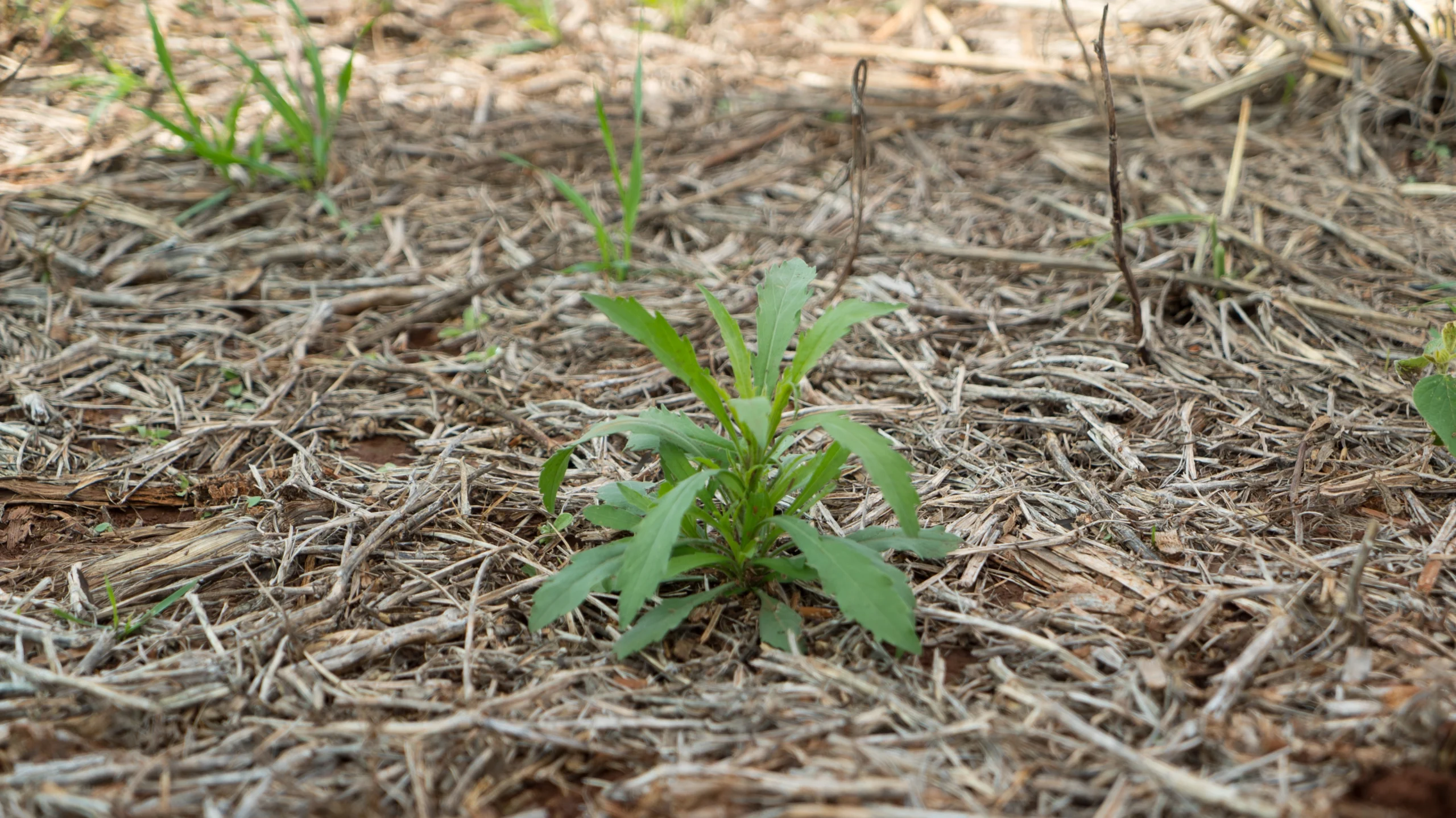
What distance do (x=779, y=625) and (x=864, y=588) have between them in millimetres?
209

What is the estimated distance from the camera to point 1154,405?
7.63 feet

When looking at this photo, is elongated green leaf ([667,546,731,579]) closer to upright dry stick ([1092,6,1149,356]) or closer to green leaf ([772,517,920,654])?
green leaf ([772,517,920,654])

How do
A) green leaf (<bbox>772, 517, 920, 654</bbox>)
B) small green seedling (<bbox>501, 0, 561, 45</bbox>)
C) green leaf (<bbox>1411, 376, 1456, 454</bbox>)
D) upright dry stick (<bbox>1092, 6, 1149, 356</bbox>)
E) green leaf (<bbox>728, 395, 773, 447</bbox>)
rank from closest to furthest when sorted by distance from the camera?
1. green leaf (<bbox>728, 395, 773, 447</bbox>)
2. green leaf (<bbox>772, 517, 920, 654</bbox>)
3. green leaf (<bbox>1411, 376, 1456, 454</bbox>)
4. upright dry stick (<bbox>1092, 6, 1149, 356</bbox>)
5. small green seedling (<bbox>501, 0, 561, 45</bbox>)

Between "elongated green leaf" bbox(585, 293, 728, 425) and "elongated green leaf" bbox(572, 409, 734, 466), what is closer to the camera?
"elongated green leaf" bbox(585, 293, 728, 425)

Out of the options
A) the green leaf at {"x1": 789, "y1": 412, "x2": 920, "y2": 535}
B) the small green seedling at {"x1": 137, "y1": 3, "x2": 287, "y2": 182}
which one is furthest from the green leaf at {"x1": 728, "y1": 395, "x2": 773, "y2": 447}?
the small green seedling at {"x1": 137, "y1": 3, "x2": 287, "y2": 182}

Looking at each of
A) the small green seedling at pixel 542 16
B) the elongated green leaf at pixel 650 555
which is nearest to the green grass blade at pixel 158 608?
the elongated green leaf at pixel 650 555

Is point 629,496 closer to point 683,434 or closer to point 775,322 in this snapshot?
point 683,434

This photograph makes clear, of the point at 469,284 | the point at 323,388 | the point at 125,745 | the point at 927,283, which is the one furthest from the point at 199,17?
the point at 125,745

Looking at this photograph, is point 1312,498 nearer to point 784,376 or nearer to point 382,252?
point 784,376

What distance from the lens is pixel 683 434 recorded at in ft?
5.74

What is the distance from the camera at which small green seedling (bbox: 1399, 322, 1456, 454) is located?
6.11 ft

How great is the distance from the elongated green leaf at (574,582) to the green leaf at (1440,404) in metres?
1.64

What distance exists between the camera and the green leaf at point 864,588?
1521 mm

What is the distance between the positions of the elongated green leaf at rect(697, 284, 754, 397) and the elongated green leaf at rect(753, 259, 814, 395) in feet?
0.08
